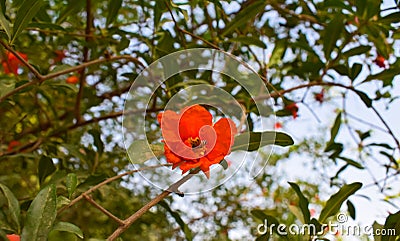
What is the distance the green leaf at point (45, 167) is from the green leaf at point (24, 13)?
29 cm

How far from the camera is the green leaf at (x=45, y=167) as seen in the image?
0.92 meters

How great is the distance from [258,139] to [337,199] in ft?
0.86

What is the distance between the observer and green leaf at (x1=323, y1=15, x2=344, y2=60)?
962mm

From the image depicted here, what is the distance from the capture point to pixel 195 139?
576 mm

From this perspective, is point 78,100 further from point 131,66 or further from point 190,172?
point 190,172

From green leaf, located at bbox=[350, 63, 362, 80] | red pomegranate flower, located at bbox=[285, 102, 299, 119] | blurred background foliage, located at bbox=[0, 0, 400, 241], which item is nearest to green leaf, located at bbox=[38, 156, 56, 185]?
blurred background foliage, located at bbox=[0, 0, 400, 241]

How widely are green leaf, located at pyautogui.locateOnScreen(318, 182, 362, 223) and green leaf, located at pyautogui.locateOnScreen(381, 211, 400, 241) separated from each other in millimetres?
68

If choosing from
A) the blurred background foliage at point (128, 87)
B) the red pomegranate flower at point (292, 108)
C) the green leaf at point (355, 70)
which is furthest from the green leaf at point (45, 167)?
the green leaf at point (355, 70)

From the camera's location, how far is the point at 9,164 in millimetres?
1505

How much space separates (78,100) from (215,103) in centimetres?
51

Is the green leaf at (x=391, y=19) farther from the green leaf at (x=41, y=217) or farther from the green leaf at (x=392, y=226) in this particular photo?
the green leaf at (x=41, y=217)

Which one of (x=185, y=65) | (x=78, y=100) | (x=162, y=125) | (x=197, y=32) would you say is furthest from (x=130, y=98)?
(x=197, y=32)

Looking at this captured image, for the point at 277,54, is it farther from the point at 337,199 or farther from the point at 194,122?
the point at 194,122

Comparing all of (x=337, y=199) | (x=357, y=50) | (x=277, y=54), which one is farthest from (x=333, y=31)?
(x=337, y=199)
